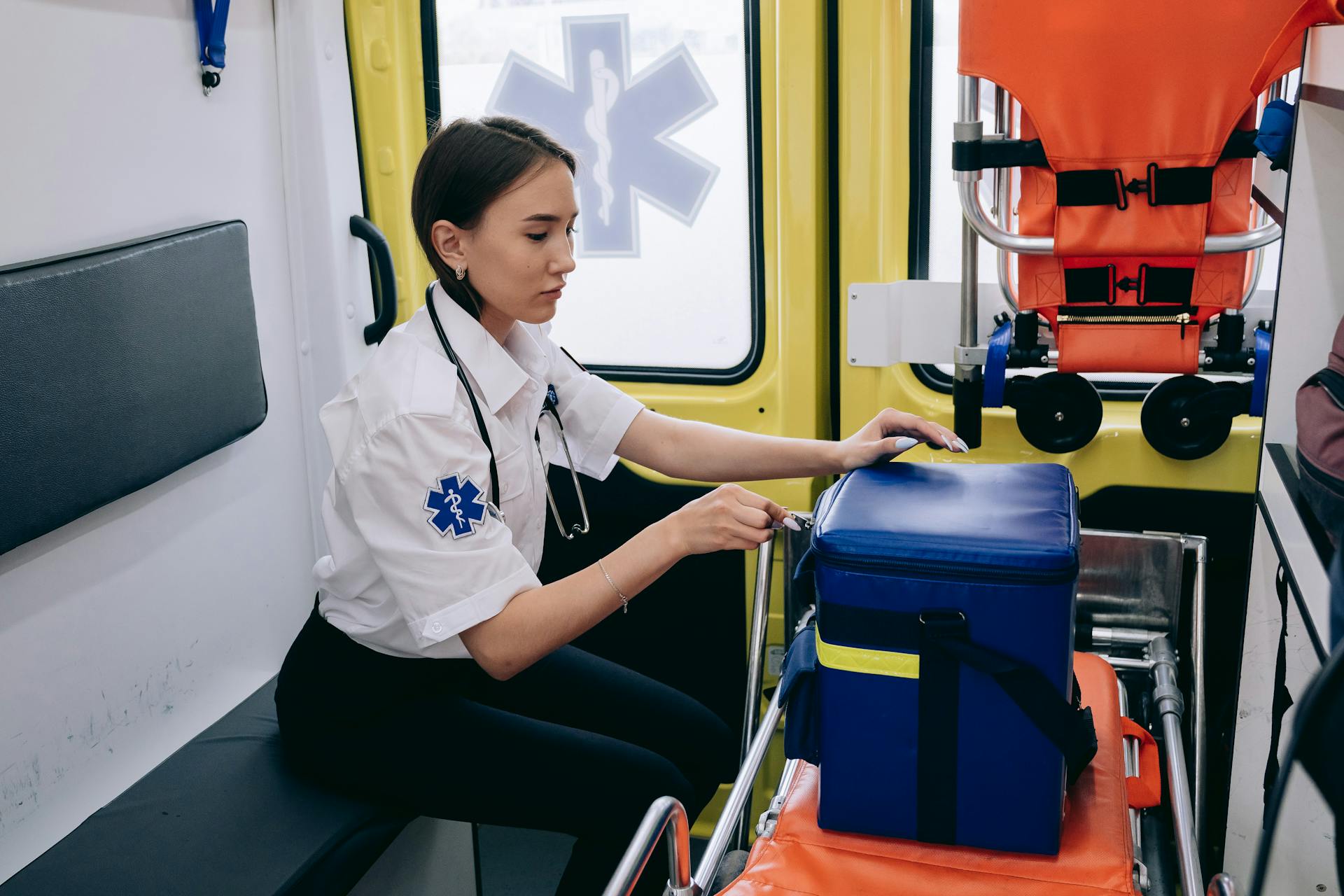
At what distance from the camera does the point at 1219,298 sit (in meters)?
1.93

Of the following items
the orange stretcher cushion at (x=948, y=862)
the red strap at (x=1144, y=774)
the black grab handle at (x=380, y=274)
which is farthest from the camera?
the black grab handle at (x=380, y=274)

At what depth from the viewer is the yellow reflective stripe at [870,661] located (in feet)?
4.81

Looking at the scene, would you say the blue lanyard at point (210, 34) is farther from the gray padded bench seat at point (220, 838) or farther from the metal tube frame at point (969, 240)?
the metal tube frame at point (969, 240)

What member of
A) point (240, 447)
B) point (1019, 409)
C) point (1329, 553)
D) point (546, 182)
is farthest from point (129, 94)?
point (1329, 553)

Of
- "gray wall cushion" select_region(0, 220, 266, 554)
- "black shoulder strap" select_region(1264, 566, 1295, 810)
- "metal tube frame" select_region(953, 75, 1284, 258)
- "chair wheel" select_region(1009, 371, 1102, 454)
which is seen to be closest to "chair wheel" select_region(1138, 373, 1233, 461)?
"chair wheel" select_region(1009, 371, 1102, 454)

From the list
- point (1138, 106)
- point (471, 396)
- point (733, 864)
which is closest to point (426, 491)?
point (471, 396)

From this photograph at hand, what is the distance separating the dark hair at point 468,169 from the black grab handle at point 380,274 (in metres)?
0.92

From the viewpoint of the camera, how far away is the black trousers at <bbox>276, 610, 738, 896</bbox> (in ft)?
6.01

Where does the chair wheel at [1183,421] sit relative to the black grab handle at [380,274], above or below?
below

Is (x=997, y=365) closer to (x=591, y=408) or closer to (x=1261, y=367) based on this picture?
(x=1261, y=367)

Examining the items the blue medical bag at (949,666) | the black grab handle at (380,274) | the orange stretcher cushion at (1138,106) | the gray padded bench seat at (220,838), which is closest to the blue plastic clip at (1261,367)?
the orange stretcher cushion at (1138,106)

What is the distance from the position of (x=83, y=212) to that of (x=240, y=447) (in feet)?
2.10

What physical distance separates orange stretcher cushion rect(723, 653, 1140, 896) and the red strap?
9 cm

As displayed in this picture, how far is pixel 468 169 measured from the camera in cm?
172
